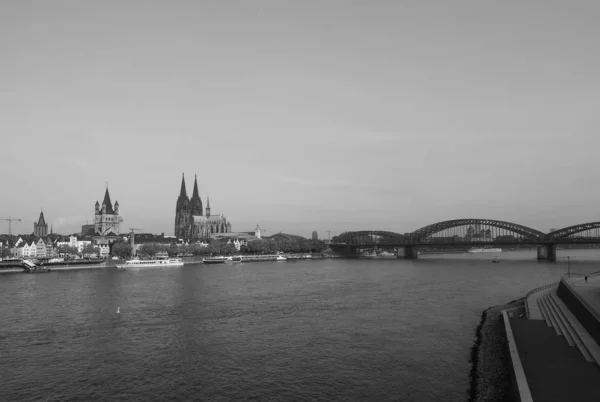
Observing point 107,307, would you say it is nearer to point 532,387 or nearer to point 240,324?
point 240,324

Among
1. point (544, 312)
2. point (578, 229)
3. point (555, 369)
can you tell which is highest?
point (578, 229)

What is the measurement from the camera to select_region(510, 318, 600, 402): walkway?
46.0ft

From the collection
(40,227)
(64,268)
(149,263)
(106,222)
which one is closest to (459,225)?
(149,263)

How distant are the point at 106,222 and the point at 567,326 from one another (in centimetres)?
17119

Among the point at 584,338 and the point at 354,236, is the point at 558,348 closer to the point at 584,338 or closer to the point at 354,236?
the point at 584,338

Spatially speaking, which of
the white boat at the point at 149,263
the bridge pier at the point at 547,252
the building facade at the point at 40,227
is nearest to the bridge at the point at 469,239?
the bridge pier at the point at 547,252

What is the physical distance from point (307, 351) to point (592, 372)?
1243cm

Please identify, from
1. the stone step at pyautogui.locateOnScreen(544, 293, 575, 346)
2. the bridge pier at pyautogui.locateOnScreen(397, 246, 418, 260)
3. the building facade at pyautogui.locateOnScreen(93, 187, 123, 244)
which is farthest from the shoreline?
the stone step at pyautogui.locateOnScreen(544, 293, 575, 346)

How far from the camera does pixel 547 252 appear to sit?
370 ft

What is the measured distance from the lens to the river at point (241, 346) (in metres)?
18.5

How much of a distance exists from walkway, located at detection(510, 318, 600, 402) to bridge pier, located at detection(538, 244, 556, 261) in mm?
97402

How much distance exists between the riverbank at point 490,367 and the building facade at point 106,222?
159398mm

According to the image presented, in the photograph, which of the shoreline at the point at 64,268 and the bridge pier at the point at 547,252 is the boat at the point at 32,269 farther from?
the bridge pier at the point at 547,252

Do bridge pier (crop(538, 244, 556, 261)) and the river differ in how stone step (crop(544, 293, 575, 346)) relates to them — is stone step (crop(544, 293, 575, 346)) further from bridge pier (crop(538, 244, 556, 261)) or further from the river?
bridge pier (crop(538, 244, 556, 261))
